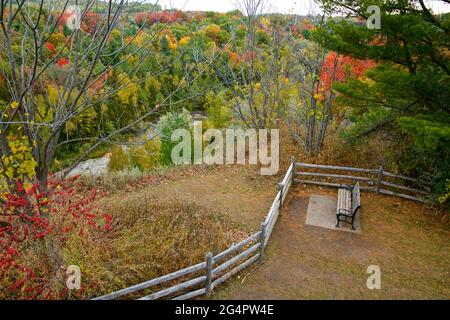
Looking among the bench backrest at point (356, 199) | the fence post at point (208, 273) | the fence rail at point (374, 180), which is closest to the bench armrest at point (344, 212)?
the bench backrest at point (356, 199)

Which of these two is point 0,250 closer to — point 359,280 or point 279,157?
point 359,280

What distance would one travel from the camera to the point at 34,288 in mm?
4938

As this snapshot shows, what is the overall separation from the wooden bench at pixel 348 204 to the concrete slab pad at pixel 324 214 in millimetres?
144

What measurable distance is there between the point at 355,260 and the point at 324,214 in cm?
194

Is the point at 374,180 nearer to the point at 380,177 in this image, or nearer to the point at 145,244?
the point at 380,177

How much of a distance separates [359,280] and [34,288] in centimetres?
546

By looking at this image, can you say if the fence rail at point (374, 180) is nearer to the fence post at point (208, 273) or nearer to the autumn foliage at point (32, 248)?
the fence post at point (208, 273)

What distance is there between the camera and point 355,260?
262 inches

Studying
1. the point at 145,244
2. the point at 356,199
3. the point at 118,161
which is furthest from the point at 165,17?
the point at 118,161

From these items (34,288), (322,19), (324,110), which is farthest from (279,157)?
(34,288)

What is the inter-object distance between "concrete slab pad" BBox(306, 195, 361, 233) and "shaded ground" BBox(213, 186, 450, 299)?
0.18 m

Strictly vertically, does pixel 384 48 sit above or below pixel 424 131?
above

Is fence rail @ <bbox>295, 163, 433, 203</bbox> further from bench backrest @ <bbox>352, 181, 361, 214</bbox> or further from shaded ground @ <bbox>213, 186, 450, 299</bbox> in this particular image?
bench backrest @ <bbox>352, 181, 361, 214</bbox>

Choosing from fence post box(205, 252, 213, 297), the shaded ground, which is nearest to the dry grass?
fence post box(205, 252, 213, 297)
